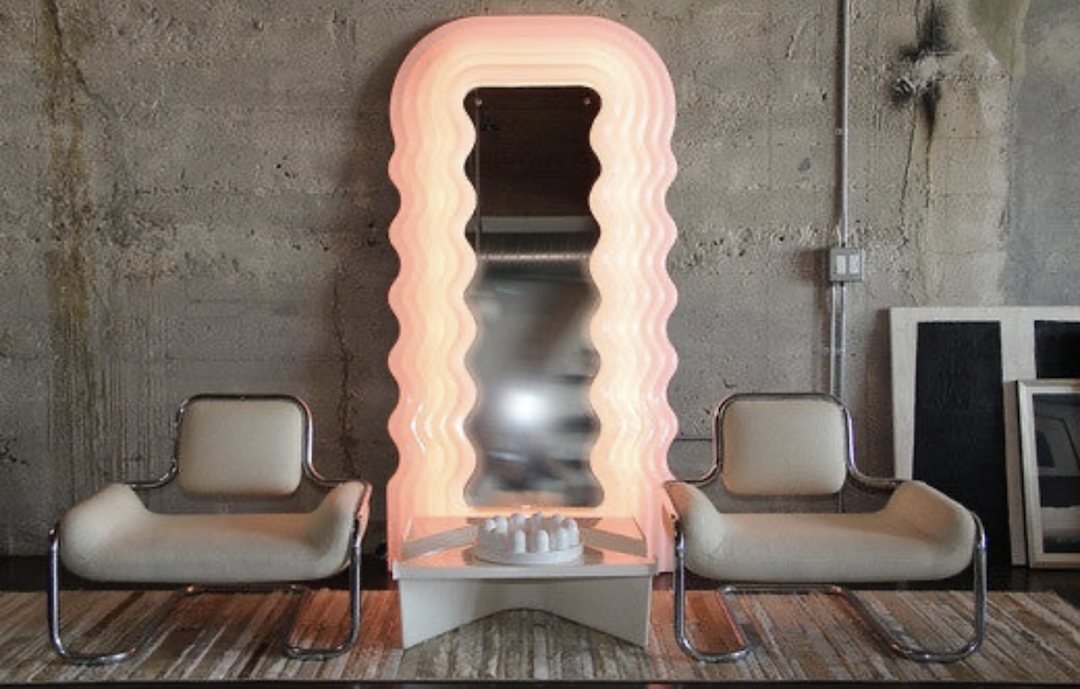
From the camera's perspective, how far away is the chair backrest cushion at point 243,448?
369 centimetres

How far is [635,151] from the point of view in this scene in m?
4.09

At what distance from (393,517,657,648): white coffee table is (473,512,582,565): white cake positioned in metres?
0.04

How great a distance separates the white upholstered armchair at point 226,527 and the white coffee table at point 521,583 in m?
0.20

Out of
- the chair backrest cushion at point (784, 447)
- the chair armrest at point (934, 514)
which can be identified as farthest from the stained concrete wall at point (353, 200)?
the chair armrest at point (934, 514)

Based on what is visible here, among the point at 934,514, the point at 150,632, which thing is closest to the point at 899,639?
the point at 934,514

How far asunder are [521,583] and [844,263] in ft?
6.31

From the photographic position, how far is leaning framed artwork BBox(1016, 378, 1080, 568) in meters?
4.24

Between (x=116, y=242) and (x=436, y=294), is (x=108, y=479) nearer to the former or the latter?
(x=116, y=242)

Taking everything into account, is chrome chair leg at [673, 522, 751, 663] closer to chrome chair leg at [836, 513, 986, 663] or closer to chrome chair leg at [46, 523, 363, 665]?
chrome chair leg at [836, 513, 986, 663]

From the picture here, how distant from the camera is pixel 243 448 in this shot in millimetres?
3699

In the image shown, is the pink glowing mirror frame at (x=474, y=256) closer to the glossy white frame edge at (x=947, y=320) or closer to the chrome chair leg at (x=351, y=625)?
the chrome chair leg at (x=351, y=625)

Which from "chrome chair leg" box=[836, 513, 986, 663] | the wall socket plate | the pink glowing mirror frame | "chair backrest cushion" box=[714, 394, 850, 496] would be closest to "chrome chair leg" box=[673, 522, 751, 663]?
"chrome chair leg" box=[836, 513, 986, 663]

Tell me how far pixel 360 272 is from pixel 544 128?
0.99 m

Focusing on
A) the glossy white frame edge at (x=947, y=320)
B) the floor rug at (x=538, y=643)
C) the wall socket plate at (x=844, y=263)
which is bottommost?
the floor rug at (x=538, y=643)
